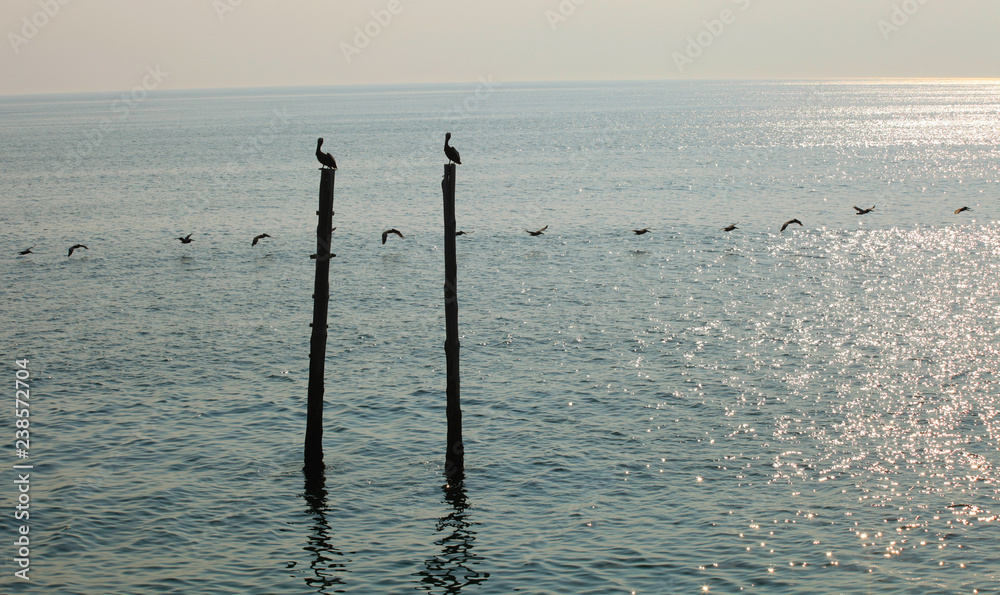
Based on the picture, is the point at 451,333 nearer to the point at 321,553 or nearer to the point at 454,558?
the point at 454,558

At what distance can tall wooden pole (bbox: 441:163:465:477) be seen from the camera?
19938 millimetres

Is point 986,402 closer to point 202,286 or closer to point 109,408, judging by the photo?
point 109,408

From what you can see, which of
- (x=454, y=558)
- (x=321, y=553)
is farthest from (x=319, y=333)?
(x=454, y=558)

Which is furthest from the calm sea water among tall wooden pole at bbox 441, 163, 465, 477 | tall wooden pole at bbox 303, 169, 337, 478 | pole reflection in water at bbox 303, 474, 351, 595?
tall wooden pole at bbox 303, 169, 337, 478

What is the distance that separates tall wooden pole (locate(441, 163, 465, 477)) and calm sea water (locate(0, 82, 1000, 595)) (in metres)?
0.62

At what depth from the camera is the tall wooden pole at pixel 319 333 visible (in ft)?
65.4

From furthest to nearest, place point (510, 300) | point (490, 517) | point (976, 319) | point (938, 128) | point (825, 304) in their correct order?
point (938, 128), point (510, 300), point (825, 304), point (976, 319), point (490, 517)

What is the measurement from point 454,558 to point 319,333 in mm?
5963

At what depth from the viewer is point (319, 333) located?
20719 mm

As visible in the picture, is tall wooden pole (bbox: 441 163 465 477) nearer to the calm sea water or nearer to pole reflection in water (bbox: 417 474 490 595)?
the calm sea water

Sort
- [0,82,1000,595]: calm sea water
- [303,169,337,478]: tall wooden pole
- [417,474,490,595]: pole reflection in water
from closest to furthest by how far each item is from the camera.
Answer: [417,474,490,595]: pole reflection in water
[0,82,1000,595]: calm sea water
[303,169,337,478]: tall wooden pole

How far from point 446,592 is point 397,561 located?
1.42 meters

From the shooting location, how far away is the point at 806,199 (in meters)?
75.5

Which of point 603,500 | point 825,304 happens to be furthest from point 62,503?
point 825,304
